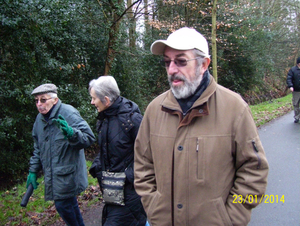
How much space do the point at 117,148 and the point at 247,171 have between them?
→ 4.51ft

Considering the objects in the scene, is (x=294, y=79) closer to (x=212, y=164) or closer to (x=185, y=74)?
(x=185, y=74)

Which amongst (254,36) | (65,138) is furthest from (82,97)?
(254,36)

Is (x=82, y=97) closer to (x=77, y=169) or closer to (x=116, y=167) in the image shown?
(x=77, y=169)

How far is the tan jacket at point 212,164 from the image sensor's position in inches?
66.8

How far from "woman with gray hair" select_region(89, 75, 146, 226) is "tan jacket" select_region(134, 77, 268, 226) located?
0.85m

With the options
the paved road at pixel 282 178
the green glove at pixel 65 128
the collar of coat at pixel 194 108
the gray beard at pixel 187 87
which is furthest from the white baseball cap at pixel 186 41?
the paved road at pixel 282 178

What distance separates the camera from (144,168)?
6.95 ft

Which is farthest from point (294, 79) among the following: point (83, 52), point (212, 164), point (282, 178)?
point (212, 164)

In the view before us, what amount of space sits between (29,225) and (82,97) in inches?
161

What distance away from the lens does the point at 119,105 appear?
280cm

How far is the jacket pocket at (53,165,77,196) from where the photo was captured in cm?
302

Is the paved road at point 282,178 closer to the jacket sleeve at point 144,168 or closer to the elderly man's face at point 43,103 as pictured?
the jacket sleeve at point 144,168

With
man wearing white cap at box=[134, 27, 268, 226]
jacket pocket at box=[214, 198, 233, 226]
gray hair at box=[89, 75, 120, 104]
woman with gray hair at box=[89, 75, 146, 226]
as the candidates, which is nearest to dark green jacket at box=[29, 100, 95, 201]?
woman with gray hair at box=[89, 75, 146, 226]

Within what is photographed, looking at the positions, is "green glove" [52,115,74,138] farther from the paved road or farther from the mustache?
the paved road
